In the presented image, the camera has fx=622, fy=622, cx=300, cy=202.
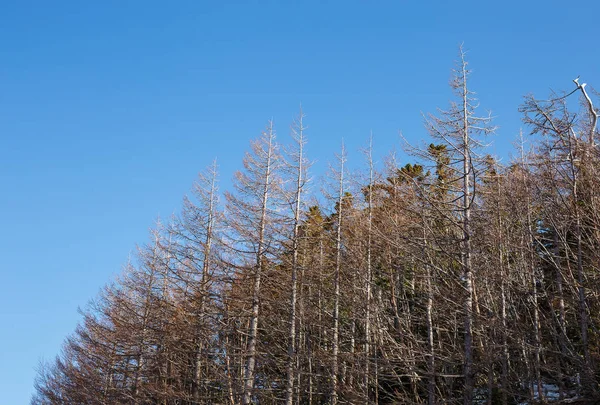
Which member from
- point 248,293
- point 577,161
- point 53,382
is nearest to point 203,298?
point 248,293

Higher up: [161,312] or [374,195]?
[374,195]

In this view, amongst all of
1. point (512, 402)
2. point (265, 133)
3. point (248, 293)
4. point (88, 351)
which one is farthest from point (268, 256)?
point (88, 351)

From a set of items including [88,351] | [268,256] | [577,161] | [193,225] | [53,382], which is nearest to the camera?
[577,161]

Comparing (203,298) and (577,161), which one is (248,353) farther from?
(577,161)

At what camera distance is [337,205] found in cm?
1888

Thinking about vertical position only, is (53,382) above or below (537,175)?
below

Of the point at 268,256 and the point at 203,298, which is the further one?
the point at 203,298

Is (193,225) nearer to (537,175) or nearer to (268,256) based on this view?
(268,256)

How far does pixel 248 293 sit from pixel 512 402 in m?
7.65

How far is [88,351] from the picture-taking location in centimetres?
2866

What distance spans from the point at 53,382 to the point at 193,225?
18.5 metres

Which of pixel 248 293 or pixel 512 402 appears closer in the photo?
pixel 512 402

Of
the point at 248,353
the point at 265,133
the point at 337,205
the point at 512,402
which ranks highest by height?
the point at 265,133

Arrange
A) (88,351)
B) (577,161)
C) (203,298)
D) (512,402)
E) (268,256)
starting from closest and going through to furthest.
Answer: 1. (577,161)
2. (512,402)
3. (268,256)
4. (203,298)
5. (88,351)
